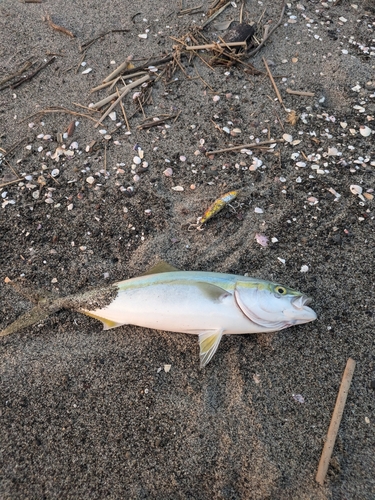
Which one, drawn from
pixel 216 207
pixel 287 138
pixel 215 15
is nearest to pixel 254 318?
pixel 216 207

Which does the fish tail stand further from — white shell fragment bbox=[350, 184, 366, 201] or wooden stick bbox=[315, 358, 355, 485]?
white shell fragment bbox=[350, 184, 366, 201]

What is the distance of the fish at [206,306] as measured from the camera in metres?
2.67

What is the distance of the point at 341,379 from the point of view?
271 centimetres

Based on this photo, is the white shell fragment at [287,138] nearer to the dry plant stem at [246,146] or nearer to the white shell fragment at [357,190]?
the dry plant stem at [246,146]

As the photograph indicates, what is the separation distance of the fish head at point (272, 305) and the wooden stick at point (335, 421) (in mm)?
448

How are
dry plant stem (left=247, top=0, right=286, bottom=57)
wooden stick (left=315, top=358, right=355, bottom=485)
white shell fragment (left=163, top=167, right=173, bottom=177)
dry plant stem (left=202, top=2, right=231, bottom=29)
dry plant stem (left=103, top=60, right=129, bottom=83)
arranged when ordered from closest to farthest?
wooden stick (left=315, top=358, right=355, bottom=485) < white shell fragment (left=163, top=167, right=173, bottom=177) < dry plant stem (left=103, top=60, right=129, bottom=83) < dry plant stem (left=247, top=0, right=286, bottom=57) < dry plant stem (left=202, top=2, right=231, bottom=29)

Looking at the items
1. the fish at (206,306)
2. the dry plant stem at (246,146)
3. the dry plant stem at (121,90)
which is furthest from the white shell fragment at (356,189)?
the dry plant stem at (121,90)

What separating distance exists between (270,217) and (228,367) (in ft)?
4.47

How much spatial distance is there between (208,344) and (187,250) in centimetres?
88

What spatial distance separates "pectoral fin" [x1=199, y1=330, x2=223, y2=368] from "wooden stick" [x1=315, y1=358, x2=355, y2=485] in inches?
34.9

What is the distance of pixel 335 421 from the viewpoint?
2.56 metres

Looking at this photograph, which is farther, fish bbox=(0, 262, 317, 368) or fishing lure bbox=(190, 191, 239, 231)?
fishing lure bbox=(190, 191, 239, 231)

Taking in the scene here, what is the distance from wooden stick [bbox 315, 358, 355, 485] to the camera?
2412 millimetres

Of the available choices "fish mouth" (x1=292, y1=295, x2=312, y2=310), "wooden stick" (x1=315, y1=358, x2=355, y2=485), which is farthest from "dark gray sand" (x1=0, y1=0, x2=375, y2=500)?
"fish mouth" (x1=292, y1=295, x2=312, y2=310)
